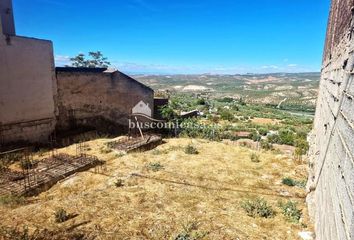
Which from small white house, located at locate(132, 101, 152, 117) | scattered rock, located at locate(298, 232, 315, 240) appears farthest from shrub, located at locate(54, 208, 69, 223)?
small white house, located at locate(132, 101, 152, 117)

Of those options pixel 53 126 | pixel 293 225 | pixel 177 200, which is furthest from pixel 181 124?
pixel 293 225

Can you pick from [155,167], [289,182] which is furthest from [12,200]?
[289,182]

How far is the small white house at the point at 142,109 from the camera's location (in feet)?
51.5

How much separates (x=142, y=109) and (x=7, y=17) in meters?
8.21

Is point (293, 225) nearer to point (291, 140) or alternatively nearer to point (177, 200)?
point (177, 200)

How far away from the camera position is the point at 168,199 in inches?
282

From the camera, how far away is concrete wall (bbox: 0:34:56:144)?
10586 mm

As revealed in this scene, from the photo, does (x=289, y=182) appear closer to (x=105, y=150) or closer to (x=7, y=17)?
(x=105, y=150)

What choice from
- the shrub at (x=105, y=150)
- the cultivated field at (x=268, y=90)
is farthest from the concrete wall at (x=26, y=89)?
the cultivated field at (x=268, y=90)

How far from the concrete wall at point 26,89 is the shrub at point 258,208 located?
9.94 meters

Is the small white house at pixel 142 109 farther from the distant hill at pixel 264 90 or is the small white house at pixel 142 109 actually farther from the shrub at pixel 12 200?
the distant hill at pixel 264 90

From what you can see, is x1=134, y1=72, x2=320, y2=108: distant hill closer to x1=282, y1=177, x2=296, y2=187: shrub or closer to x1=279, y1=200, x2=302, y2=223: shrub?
x1=282, y1=177, x2=296, y2=187: shrub

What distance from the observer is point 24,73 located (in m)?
11.2

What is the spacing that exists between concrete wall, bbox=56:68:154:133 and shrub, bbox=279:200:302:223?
10785 mm
